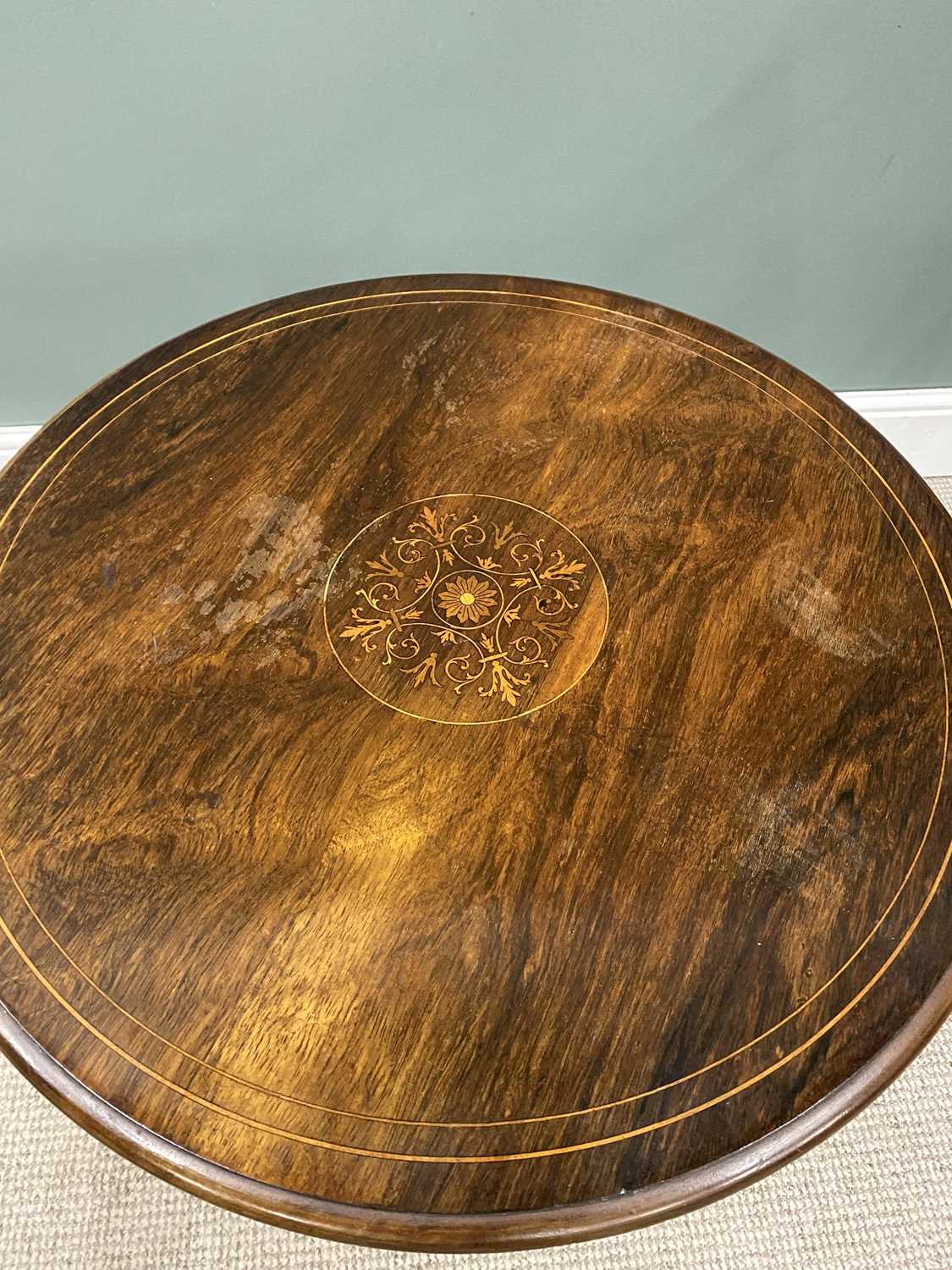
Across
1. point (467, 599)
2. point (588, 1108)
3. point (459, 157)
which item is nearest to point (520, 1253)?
point (588, 1108)

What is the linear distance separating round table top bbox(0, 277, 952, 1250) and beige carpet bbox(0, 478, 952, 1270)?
703 mm

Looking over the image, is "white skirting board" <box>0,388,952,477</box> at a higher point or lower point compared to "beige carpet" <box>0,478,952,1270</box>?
higher

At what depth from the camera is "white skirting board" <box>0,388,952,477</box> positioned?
6.72 ft

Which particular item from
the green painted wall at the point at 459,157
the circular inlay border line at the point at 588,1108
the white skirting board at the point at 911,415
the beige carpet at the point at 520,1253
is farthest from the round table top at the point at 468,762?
the white skirting board at the point at 911,415

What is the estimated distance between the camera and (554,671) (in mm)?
1025

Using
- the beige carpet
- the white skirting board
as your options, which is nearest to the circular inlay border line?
the beige carpet

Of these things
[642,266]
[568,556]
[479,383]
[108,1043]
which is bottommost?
[108,1043]

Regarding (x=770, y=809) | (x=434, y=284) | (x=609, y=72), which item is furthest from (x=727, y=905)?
(x=609, y=72)

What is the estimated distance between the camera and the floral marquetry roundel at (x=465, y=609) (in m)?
1.01

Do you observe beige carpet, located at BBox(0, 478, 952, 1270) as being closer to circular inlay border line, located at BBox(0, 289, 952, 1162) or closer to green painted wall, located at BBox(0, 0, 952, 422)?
circular inlay border line, located at BBox(0, 289, 952, 1162)

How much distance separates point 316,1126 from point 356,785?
0.27 m

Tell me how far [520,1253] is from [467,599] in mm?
881

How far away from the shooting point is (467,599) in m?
1.07

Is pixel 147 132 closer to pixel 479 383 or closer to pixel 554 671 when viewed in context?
pixel 479 383
